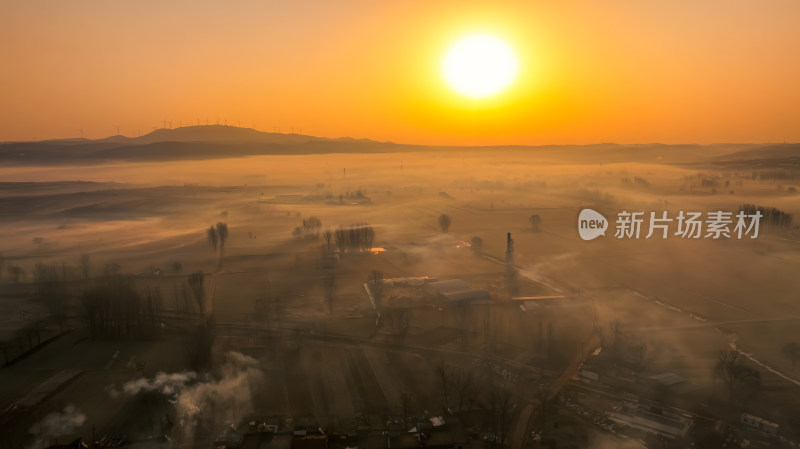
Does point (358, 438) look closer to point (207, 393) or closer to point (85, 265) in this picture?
point (207, 393)

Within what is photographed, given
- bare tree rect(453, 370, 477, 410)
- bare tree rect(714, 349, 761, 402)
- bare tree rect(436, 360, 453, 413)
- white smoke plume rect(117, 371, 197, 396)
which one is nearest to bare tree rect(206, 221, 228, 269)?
white smoke plume rect(117, 371, 197, 396)

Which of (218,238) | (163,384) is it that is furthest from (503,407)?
(218,238)

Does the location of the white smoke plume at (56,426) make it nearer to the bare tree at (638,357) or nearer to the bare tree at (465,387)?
the bare tree at (465,387)

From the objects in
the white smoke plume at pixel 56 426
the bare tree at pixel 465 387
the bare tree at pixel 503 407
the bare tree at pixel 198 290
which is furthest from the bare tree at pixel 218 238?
the bare tree at pixel 503 407

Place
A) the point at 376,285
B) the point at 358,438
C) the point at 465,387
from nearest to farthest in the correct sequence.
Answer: the point at 358,438, the point at 465,387, the point at 376,285

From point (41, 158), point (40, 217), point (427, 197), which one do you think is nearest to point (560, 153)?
point (427, 197)
